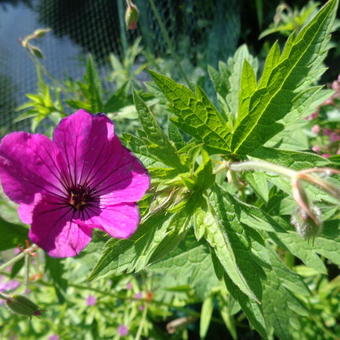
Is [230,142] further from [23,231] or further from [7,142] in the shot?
[23,231]

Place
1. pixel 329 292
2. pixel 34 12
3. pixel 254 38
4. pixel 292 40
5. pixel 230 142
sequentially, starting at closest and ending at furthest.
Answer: pixel 292 40
pixel 230 142
pixel 329 292
pixel 254 38
pixel 34 12

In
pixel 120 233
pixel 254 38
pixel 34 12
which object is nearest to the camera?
pixel 120 233

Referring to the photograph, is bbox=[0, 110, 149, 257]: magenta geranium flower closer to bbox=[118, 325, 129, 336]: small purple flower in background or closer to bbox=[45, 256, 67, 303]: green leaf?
bbox=[45, 256, 67, 303]: green leaf

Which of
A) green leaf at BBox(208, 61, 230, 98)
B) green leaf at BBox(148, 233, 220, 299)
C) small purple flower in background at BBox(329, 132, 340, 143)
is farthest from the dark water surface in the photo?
green leaf at BBox(148, 233, 220, 299)

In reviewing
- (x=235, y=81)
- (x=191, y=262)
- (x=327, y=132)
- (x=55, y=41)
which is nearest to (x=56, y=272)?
(x=191, y=262)

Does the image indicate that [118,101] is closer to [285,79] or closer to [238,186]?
[238,186]

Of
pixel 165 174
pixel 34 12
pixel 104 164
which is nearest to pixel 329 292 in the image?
pixel 165 174

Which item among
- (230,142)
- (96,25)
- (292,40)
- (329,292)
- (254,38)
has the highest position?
(292,40)
